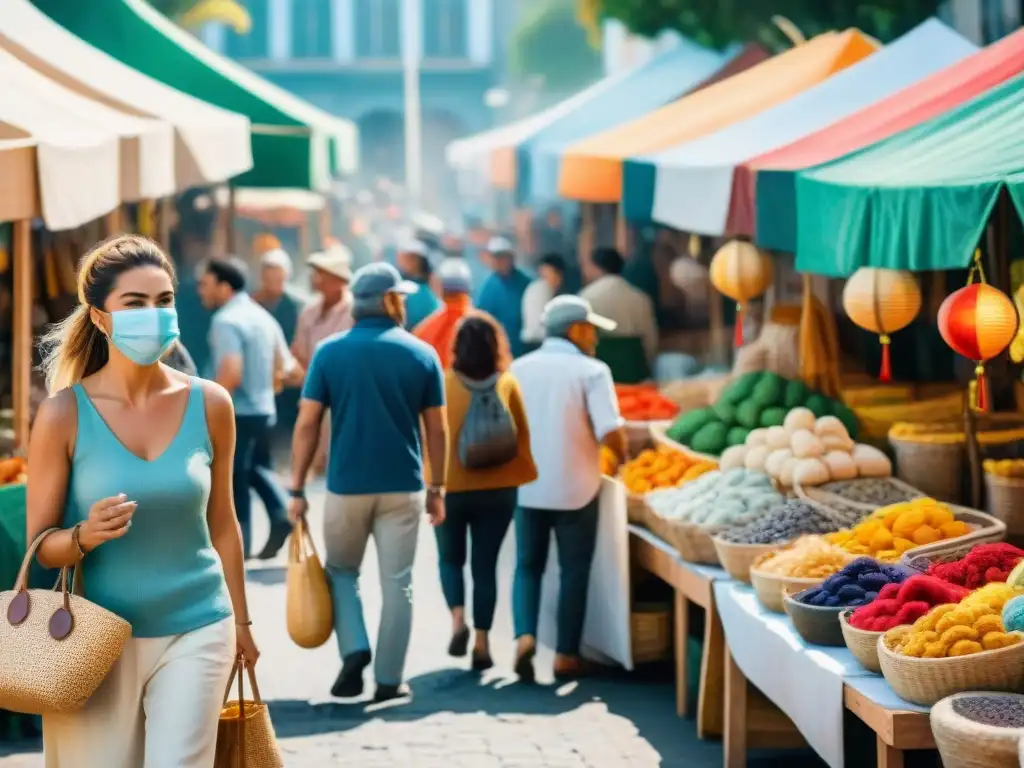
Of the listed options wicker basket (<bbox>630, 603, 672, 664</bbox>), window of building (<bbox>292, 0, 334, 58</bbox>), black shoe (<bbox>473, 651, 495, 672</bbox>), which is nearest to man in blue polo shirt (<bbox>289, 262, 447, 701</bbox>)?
black shoe (<bbox>473, 651, 495, 672</bbox>)

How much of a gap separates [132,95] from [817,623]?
7211 millimetres

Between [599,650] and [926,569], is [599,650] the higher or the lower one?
the lower one

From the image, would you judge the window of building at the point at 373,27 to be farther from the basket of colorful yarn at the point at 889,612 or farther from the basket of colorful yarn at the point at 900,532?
the basket of colorful yarn at the point at 889,612

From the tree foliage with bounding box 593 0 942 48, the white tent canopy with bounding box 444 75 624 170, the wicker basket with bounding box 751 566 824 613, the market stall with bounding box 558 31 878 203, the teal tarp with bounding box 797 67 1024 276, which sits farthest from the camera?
the white tent canopy with bounding box 444 75 624 170

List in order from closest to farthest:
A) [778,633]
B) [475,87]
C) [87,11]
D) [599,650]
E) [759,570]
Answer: [778,633] → [759,570] → [599,650] → [87,11] → [475,87]

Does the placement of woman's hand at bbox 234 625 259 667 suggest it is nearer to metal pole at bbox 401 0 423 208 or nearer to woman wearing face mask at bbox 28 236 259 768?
woman wearing face mask at bbox 28 236 259 768

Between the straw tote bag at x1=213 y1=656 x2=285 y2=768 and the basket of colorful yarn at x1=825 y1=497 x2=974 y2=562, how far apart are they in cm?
304

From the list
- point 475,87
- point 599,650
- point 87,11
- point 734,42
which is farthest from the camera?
point 475,87

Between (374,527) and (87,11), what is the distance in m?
8.33

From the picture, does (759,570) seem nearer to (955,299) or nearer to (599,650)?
(955,299)

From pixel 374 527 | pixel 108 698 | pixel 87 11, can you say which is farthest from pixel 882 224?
pixel 87 11

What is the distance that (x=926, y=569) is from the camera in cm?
708

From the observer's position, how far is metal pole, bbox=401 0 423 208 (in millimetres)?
64812

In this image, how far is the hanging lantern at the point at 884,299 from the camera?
839 centimetres
